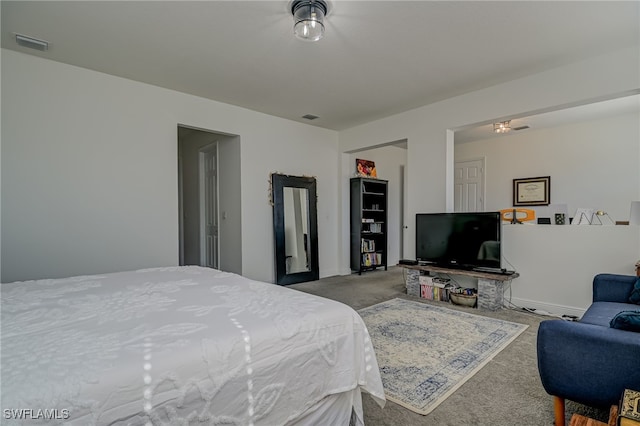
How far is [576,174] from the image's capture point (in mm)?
5211

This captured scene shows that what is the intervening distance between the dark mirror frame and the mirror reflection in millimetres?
59

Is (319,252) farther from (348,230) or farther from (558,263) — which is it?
(558,263)

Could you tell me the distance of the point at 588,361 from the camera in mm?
1466

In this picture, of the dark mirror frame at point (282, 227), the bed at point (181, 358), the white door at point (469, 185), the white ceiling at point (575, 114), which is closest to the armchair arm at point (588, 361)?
the bed at point (181, 358)

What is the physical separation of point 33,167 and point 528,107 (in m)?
5.20

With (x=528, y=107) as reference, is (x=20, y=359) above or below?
below

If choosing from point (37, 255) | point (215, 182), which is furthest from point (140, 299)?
point (215, 182)

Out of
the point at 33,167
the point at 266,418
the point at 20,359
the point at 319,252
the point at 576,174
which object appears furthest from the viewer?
the point at 319,252

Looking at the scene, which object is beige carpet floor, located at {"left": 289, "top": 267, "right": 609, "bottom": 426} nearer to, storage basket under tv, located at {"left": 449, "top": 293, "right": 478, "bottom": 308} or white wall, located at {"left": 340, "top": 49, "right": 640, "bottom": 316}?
storage basket under tv, located at {"left": 449, "top": 293, "right": 478, "bottom": 308}

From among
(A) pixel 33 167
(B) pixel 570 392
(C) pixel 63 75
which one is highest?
(C) pixel 63 75

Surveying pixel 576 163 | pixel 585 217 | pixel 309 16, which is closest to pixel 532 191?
pixel 576 163

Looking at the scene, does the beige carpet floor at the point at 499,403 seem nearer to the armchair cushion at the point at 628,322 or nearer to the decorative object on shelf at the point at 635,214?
the armchair cushion at the point at 628,322

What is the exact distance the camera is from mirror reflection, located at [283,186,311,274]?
5.07 meters

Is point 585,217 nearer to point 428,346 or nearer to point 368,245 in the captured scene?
point 428,346
